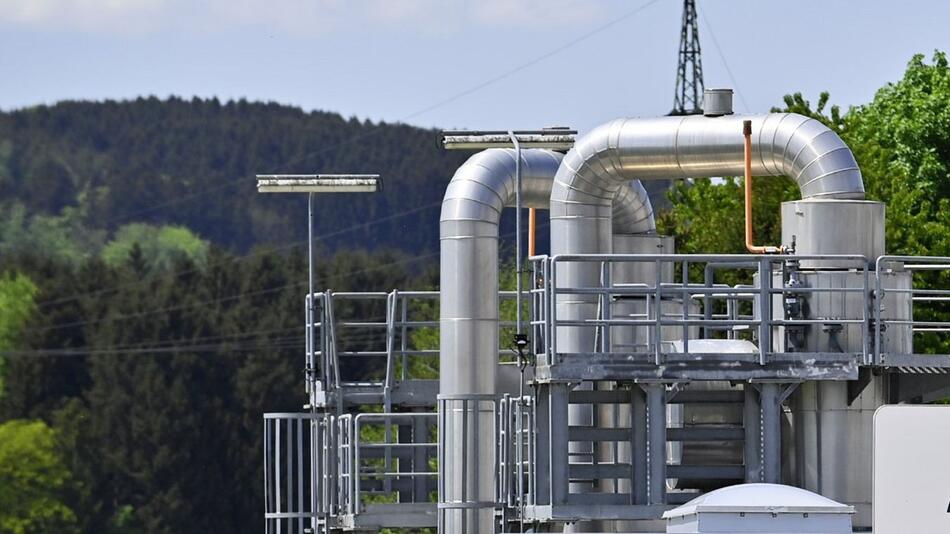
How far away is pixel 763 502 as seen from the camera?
19.4 meters

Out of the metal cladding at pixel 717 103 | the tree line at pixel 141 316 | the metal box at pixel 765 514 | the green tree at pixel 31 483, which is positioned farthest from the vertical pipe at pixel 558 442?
the green tree at pixel 31 483

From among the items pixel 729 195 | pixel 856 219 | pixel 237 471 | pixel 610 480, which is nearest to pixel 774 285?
pixel 856 219

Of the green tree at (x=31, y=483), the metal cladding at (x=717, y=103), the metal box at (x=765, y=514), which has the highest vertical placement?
the metal cladding at (x=717, y=103)

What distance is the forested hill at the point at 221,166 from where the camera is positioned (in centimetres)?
9194

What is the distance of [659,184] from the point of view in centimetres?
10725

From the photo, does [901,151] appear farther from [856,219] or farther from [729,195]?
[856,219]

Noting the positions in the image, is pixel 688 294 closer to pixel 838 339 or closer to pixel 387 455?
pixel 838 339

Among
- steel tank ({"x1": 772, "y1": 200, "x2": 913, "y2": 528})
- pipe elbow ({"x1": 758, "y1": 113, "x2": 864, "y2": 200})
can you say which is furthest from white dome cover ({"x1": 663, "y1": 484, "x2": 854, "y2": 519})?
pipe elbow ({"x1": 758, "y1": 113, "x2": 864, "y2": 200})

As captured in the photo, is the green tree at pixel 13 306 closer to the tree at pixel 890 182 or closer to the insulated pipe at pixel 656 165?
the tree at pixel 890 182

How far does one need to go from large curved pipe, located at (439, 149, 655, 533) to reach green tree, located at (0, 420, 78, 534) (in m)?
57.5

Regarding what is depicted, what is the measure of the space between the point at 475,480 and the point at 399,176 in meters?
83.5

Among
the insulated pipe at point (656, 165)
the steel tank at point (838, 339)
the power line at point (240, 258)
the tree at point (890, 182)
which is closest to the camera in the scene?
the steel tank at point (838, 339)

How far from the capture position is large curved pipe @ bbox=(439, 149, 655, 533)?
25.3 meters

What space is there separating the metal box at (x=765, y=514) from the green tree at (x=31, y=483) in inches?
2521
